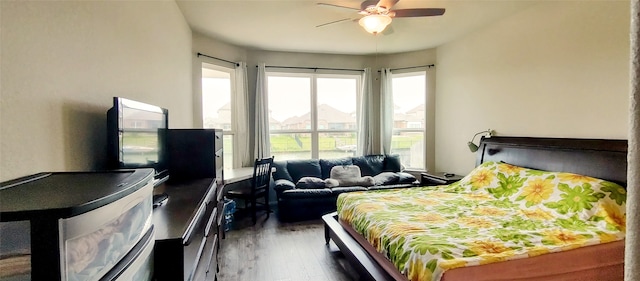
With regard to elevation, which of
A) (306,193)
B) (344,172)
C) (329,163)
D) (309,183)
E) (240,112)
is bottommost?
(306,193)

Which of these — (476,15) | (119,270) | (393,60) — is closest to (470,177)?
Result: (476,15)

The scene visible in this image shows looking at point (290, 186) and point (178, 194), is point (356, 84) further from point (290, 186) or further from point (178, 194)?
point (178, 194)

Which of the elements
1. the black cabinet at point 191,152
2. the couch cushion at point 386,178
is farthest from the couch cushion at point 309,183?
the black cabinet at point 191,152

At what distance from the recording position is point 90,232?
2.55 ft

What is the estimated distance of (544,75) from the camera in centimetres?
329

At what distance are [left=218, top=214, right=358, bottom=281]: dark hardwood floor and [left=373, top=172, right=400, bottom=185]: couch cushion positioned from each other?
1.24 metres

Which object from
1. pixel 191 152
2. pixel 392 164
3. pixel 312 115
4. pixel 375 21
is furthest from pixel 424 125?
pixel 191 152

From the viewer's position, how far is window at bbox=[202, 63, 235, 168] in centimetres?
473

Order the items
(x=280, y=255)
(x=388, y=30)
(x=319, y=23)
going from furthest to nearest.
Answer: (x=388, y=30)
(x=319, y=23)
(x=280, y=255)

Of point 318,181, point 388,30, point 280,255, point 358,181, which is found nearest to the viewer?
point 280,255

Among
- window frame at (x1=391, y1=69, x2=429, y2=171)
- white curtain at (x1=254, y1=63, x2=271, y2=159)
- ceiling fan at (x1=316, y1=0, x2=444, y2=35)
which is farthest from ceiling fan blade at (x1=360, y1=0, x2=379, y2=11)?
window frame at (x1=391, y1=69, x2=429, y2=171)

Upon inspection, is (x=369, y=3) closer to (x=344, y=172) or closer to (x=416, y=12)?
(x=416, y=12)

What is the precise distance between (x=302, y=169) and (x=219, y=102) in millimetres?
Answer: 1708

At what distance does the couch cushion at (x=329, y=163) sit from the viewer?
518 cm
